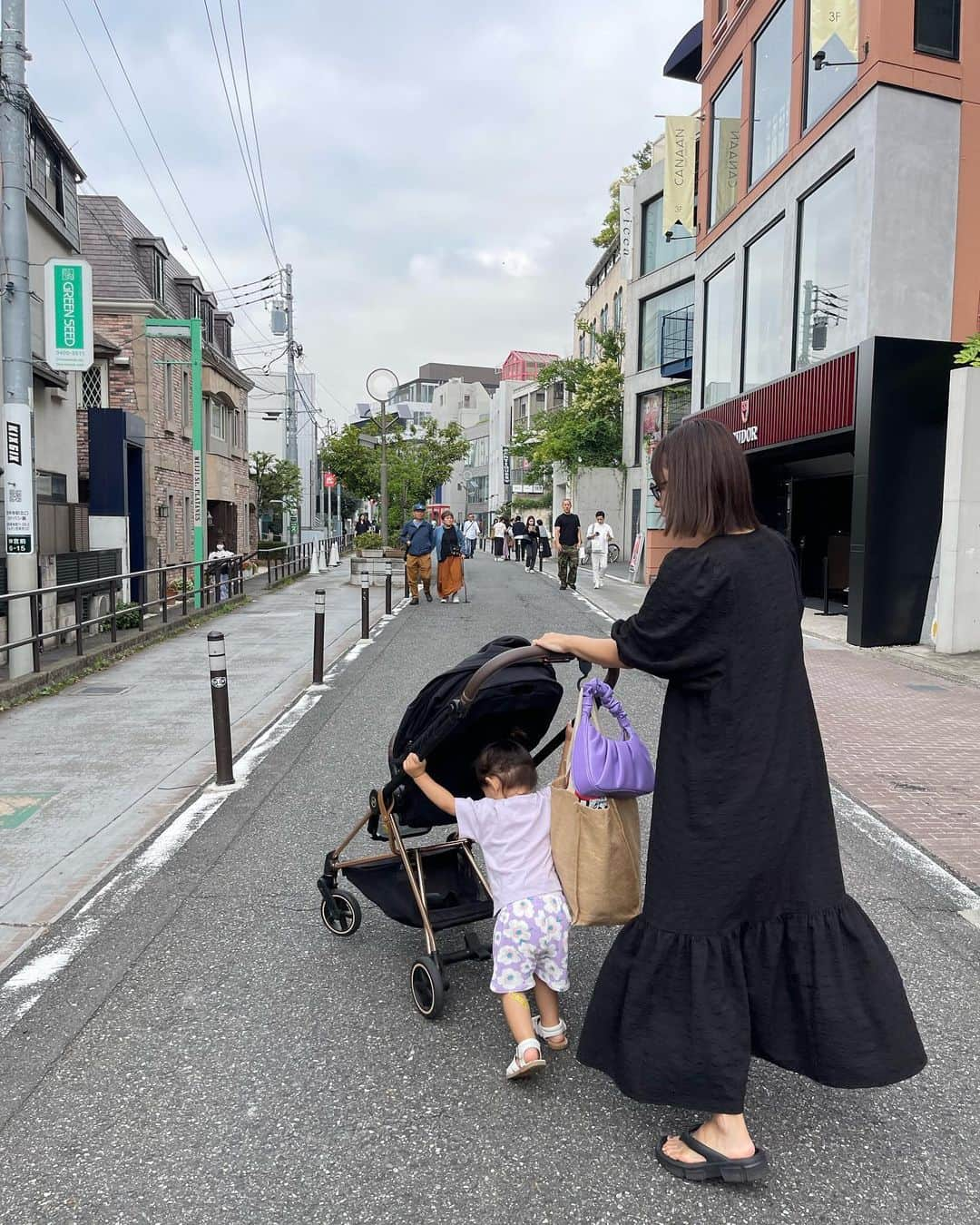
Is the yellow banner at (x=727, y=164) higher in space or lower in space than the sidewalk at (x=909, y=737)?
higher

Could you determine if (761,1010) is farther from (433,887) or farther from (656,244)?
(656,244)

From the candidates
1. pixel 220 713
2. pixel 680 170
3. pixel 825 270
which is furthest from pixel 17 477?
pixel 680 170

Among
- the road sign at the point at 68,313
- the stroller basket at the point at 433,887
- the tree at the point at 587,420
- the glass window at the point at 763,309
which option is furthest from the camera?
the tree at the point at 587,420

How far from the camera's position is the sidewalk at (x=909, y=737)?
20.1 ft

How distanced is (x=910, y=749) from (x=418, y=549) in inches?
543

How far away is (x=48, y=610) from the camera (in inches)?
556

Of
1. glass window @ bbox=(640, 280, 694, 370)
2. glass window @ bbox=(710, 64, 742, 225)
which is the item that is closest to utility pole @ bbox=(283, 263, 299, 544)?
glass window @ bbox=(640, 280, 694, 370)

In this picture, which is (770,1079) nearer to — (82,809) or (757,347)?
(82,809)

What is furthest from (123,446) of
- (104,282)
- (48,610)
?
(104,282)

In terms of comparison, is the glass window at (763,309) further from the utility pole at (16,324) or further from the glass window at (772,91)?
the utility pole at (16,324)

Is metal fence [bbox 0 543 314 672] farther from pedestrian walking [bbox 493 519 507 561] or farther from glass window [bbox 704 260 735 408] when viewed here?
pedestrian walking [bbox 493 519 507 561]

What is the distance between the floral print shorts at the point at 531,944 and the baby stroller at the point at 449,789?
1.40ft

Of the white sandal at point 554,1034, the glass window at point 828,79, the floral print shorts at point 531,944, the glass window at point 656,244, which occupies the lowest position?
the white sandal at point 554,1034

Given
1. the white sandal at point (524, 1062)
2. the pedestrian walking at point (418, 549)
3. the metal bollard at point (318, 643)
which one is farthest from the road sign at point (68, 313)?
the white sandal at point (524, 1062)
